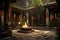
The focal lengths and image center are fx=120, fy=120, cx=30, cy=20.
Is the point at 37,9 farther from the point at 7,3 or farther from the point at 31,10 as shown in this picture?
the point at 7,3

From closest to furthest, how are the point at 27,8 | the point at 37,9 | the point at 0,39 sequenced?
the point at 0,39, the point at 37,9, the point at 27,8

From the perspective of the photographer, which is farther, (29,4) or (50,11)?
(29,4)

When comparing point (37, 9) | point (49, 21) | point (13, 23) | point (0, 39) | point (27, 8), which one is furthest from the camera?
point (27, 8)

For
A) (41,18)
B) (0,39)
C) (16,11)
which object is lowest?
(0,39)

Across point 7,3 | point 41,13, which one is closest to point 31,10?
point 41,13

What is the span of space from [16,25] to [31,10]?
5064 mm

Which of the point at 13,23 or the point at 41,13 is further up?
the point at 41,13

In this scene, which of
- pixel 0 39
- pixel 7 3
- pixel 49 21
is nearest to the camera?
pixel 0 39

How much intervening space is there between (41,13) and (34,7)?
192 cm

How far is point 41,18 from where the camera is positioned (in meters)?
25.2

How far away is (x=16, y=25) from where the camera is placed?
2453cm

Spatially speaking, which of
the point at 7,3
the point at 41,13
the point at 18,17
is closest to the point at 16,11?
the point at 18,17

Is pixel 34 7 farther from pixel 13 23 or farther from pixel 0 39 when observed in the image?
pixel 0 39

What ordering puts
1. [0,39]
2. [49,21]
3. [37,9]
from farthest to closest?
[37,9] → [49,21] → [0,39]
